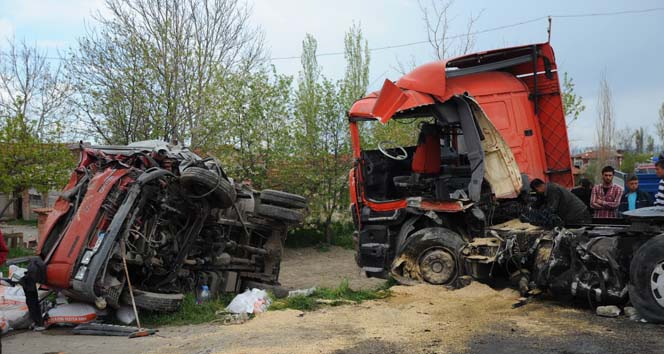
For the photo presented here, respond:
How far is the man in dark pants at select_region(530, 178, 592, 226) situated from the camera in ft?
23.8

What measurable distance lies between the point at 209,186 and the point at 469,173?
4.10 metres

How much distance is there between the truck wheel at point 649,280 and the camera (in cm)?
527

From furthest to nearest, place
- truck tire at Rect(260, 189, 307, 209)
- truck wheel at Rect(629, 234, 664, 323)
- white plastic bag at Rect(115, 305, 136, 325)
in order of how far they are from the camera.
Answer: truck tire at Rect(260, 189, 307, 209), white plastic bag at Rect(115, 305, 136, 325), truck wheel at Rect(629, 234, 664, 323)

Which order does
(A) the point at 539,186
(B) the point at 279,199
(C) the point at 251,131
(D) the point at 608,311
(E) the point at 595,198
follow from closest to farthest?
(D) the point at 608,311 → (A) the point at 539,186 → (E) the point at 595,198 → (B) the point at 279,199 → (C) the point at 251,131

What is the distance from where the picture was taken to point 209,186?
7293mm

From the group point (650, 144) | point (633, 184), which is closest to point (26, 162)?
point (633, 184)

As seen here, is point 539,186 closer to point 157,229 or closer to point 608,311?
point 608,311

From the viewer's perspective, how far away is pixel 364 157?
9.81m

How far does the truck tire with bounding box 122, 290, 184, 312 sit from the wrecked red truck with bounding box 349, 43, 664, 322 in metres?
3.13

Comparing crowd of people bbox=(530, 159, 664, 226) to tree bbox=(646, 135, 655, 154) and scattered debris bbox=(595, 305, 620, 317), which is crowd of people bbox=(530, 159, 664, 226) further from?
tree bbox=(646, 135, 655, 154)

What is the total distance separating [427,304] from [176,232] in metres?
3.25

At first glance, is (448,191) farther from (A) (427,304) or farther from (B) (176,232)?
(B) (176,232)

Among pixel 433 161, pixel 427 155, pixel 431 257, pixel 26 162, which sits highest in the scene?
pixel 26 162

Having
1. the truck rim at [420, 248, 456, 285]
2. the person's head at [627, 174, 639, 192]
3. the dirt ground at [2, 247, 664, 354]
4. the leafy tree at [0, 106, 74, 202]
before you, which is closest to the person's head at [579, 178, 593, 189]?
the person's head at [627, 174, 639, 192]
